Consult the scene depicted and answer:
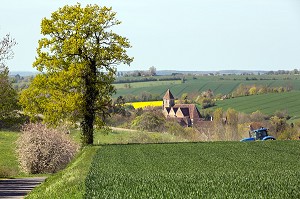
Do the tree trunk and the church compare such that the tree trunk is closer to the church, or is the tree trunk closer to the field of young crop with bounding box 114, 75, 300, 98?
the church

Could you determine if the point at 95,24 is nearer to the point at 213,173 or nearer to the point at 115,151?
the point at 115,151

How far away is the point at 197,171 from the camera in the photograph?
30203 millimetres

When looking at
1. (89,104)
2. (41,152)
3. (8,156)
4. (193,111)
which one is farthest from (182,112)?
(89,104)

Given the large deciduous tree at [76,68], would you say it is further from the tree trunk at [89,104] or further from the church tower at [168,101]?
the church tower at [168,101]

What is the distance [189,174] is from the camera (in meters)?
28.1

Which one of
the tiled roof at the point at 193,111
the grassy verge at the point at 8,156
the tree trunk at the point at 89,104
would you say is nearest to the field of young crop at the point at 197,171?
the tree trunk at the point at 89,104

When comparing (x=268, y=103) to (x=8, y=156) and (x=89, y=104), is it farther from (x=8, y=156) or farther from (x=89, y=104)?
(x=89, y=104)

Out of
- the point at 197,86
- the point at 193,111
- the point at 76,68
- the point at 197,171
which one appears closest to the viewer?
the point at 197,171

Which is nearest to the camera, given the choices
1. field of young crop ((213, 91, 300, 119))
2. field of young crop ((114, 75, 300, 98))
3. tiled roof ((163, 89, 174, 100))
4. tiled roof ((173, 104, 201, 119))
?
field of young crop ((213, 91, 300, 119))

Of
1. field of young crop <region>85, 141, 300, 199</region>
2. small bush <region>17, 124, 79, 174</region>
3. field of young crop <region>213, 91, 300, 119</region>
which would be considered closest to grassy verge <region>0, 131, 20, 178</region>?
small bush <region>17, 124, 79, 174</region>

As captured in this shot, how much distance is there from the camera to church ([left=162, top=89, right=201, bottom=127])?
145363 millimetres

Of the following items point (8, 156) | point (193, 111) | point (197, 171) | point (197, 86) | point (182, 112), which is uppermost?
point (197, 171)

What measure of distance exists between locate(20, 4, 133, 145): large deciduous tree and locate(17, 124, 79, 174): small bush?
A: 8747 mm

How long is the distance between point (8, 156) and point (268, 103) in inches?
2790
